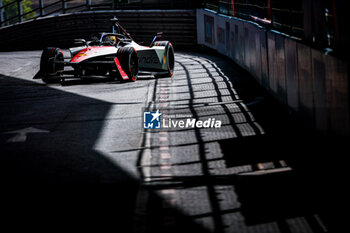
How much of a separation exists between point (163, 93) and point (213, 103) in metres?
2.02

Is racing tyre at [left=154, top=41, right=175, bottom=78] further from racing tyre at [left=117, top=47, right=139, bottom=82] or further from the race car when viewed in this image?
racing tyre at [left=117, top=47, right=139, bottom=82]

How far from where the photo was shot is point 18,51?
1166 inches

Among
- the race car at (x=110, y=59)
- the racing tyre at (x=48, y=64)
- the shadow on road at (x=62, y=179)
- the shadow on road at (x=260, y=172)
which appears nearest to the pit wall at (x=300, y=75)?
the shadow on road at (x=260, y=172)

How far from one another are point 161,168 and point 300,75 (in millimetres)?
3019

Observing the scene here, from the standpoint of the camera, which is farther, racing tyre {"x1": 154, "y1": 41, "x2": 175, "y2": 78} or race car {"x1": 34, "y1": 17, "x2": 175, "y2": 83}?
racing tyre {"x1": 154, "y1": 41, "x2": 175, "y2": 78}

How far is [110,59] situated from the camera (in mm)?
17188

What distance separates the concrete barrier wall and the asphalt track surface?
46.6ft

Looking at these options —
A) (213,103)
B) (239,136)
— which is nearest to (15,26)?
(213,103)

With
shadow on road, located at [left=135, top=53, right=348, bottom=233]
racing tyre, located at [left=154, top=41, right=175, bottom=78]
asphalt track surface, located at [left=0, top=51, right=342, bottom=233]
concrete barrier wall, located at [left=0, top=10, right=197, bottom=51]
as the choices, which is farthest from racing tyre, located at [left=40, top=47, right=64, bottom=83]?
concrete barrier wall, located at [left=0, top=10, right=197, bottom=51]

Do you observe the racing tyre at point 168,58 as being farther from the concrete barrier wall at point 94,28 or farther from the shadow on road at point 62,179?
the concrete barrier wall at point 94,28

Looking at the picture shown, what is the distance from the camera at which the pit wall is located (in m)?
7.00

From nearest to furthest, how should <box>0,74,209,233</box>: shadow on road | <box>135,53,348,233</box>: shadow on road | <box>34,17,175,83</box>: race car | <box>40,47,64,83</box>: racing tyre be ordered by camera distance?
1. <box>135,53,348,233</box>: shadow on road
2. <box>0,74,209,233</box>: shadow on road
3. <box>34,17,175,83</box>: race car
4. <box>40,47,64,83</box>: racing tyre

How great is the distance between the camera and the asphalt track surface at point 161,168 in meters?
5.45

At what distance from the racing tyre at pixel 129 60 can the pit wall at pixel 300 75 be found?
10.2ft
